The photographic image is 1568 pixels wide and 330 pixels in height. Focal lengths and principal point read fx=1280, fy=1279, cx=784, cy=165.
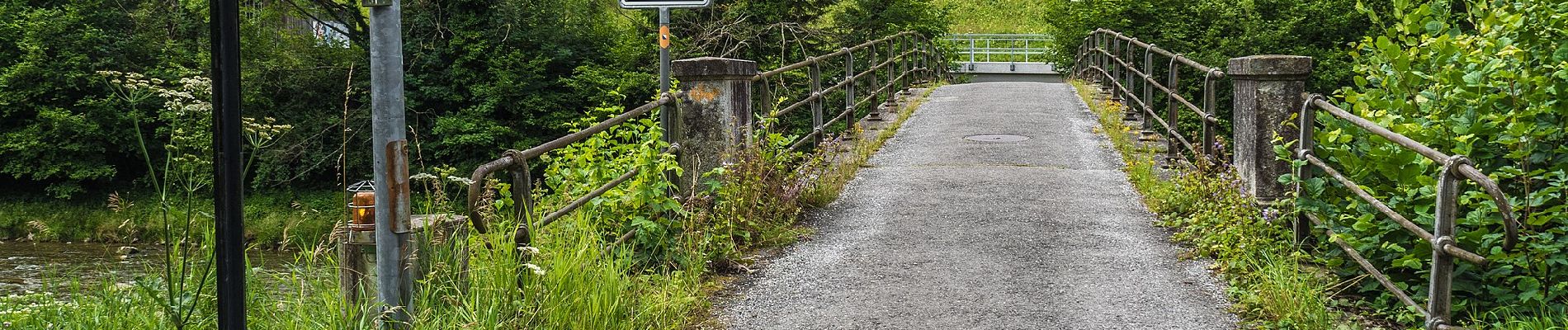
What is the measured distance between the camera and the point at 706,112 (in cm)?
640

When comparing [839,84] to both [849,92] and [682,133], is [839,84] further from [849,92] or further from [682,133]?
[682,133]

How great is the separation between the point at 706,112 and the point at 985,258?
1564 millimetres

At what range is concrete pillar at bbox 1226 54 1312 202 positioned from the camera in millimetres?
5984

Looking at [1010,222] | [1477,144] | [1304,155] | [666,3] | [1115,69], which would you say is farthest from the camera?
[1115,69]

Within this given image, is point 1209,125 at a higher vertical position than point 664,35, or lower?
lower

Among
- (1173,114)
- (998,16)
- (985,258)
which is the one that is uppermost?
(998,16)

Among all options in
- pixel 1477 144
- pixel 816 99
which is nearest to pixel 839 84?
pixel 816 99

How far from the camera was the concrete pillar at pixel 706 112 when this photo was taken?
6.35m

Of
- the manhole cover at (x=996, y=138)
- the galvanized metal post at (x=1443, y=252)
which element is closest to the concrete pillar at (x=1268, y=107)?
the galvanized metal post at (x=1443, y=252)

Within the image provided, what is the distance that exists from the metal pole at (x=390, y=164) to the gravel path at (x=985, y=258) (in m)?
1.50

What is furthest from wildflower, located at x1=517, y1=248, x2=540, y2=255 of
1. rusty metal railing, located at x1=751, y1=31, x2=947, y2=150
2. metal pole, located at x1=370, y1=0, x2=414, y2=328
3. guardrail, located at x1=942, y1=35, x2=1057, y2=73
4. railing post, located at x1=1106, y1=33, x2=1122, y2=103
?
guardrail, located at x1=942, y1=35, x2=1057, y2=73

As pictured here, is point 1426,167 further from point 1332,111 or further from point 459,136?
point 459,136

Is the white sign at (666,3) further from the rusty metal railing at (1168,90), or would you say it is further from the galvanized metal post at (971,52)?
the galvanized metal post at (971,52)

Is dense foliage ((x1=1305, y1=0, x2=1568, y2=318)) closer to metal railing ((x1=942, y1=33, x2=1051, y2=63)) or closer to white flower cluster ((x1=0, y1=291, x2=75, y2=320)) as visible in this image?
white flower cluster ((x1=0, y1=291, x2=75, y2=320))
